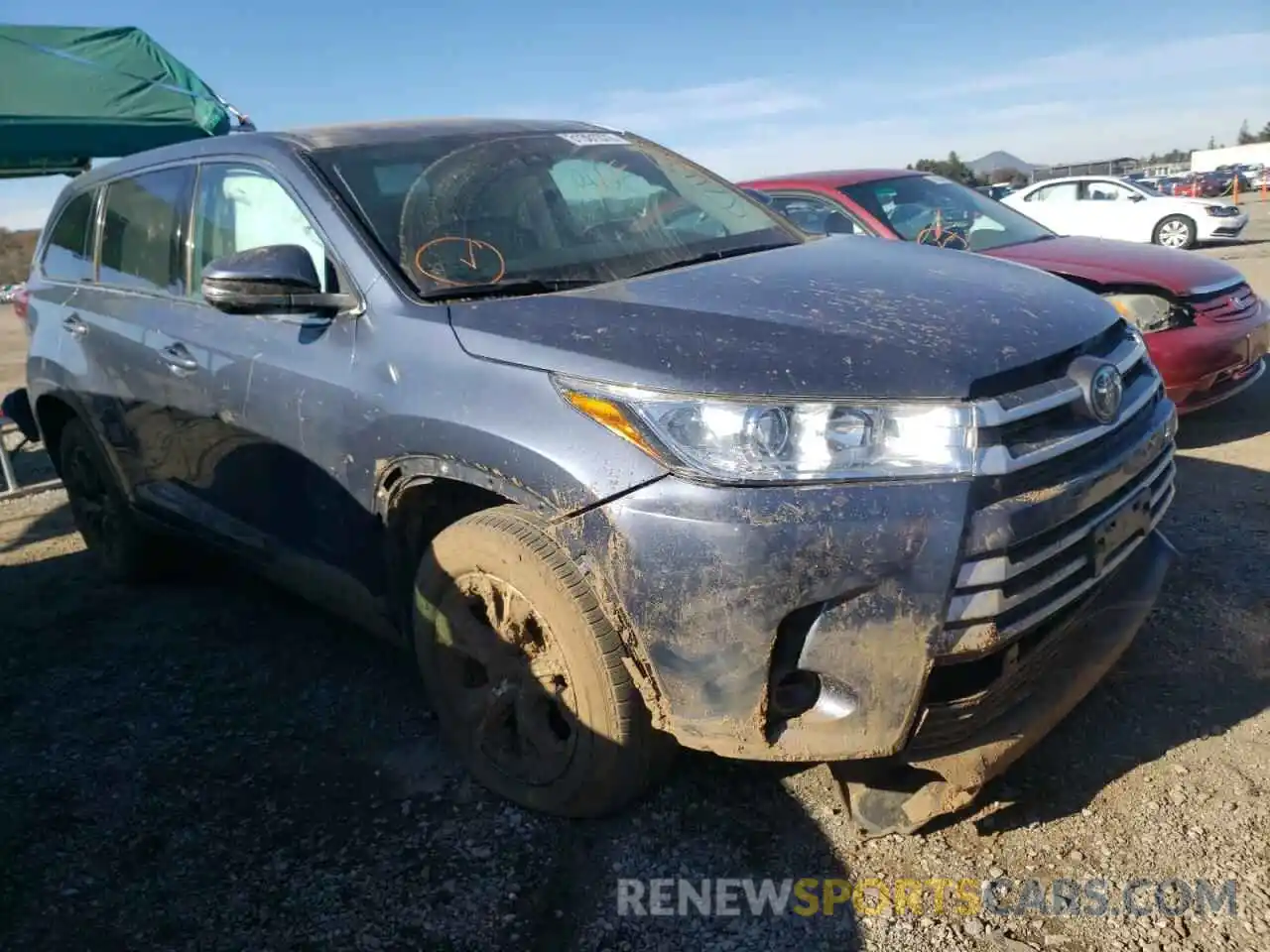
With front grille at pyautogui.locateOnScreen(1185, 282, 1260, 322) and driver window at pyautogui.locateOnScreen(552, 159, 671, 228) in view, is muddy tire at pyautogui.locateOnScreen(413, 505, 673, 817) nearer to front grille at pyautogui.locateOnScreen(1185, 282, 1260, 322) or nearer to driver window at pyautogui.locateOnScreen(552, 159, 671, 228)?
driver window at pyautogui.locateOnScreen(552, 159, 671, 228)

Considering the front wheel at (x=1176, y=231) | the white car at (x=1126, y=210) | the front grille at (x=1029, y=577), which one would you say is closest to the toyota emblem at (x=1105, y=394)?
the front grille at (x=1029, y=577)

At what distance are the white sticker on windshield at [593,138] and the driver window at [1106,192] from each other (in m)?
14.1

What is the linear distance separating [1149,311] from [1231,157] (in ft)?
193

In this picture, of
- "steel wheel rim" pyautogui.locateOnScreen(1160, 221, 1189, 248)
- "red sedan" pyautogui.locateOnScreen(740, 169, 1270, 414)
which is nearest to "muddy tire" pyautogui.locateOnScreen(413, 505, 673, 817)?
"red sedan" pyautogui.locateOnScreen(740, 169, 1270, 414)

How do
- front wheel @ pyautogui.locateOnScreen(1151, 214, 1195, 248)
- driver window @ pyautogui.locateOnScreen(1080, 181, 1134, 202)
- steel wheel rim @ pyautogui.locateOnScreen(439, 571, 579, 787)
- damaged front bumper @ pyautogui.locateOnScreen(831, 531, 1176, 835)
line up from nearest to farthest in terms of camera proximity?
damaged front bumper @ pyautogui.locateOnScreen(831, 531, 1176, 835) < steel wheel rim @ pyautogui.locateOnScreen(439, 571, 579, 787) < driver window @ pyautogui.locateOnScreen(1080, 181, 1134, 202) < front wheel @ pyautogui.locateOnScreen(1151, 214, 1195, 248)

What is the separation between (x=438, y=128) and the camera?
132 inches

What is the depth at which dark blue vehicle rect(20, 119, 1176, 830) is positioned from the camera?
6.55 feet

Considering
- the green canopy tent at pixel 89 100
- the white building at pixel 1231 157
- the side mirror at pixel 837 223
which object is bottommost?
the side mirror at pixel 837 223

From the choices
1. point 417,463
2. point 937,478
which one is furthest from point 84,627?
point 937,478

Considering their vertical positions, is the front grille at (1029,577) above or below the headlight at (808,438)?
below

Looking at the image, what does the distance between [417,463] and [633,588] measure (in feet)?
2.40

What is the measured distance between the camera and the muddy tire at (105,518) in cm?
429

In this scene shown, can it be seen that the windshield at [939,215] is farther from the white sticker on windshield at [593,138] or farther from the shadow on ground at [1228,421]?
the white sticker on windshield at [593,138]

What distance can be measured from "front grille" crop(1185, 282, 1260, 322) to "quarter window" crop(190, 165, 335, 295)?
176 inches
